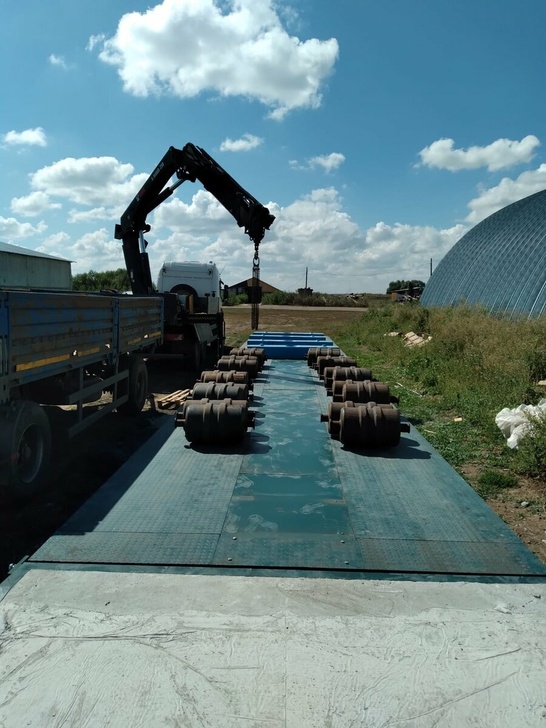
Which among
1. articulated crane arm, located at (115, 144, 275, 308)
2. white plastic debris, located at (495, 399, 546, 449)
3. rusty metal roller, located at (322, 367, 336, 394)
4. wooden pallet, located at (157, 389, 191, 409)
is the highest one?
articulated crane arm, located at (115, 144, 275, 308)

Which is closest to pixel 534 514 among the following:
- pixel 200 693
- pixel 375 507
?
pixel 375 507

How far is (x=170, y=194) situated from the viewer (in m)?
14.3

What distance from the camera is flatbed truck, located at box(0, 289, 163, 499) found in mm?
4848

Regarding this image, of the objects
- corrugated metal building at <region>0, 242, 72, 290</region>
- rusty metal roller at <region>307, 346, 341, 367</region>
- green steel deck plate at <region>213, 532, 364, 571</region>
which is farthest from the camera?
corrugated metal building at <region>0, 242, 72, 290</region>

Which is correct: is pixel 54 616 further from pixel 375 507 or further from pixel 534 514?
pixel 534 514

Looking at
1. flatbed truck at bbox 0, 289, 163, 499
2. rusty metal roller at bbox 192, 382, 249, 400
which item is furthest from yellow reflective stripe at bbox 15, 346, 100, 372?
rusty metal roller at bbox 192, 382, 249, 400

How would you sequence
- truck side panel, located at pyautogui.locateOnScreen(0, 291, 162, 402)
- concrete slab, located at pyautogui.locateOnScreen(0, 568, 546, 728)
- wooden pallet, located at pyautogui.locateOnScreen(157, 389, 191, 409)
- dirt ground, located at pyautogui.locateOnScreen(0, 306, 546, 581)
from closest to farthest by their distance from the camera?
concrete slab, located at pyautogui.locateOnScreen(0, 568, 546, 728) → dirt ground, located at pyautogui.locateOnScreen(0, 306, 546, 581) → truck side panel, located at pyautogui.locateOnScreen(0, 291, 162, 402) → wooden pallet, located at pyautogui.locateOnScreen(157, 389, 191, 409)

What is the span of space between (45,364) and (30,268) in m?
23.0

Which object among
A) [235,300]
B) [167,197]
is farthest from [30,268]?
[235,300]

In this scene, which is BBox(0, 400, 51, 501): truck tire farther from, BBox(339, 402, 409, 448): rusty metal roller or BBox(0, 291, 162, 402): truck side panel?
BBox(339, 402, 409, 448): rusty metal roller

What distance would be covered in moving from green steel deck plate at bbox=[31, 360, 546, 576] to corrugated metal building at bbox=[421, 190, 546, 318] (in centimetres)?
1468

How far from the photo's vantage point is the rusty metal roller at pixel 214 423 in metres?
5.79

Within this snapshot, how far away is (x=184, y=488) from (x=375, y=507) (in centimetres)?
158

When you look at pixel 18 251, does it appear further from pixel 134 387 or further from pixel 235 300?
pixel 235 300
